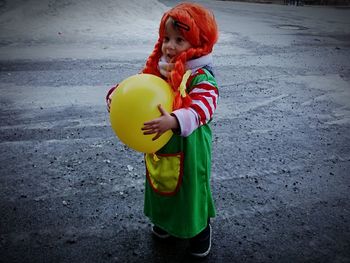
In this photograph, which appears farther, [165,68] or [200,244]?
[200,244]

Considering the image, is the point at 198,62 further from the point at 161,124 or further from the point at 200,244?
the point at 200,244

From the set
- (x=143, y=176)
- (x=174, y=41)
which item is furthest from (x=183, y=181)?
(x=143, y=176)

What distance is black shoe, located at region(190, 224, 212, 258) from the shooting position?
2.19 meters

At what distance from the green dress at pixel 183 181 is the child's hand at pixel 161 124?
0.28 m

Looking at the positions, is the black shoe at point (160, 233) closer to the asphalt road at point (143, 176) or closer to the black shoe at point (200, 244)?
the asphalt road at point (143, 176)

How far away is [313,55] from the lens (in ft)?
25.0

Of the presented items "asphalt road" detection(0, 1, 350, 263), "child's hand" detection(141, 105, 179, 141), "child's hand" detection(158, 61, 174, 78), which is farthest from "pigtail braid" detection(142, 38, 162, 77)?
"asphalt road" detection(0, 1, 350, 263)

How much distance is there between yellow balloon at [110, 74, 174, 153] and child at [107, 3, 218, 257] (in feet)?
0.18

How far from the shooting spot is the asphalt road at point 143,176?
2338 millimetres

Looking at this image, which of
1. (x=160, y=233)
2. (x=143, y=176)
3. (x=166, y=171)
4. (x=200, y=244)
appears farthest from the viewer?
(x=143, y=176)

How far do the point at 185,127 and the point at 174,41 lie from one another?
19.0 inches

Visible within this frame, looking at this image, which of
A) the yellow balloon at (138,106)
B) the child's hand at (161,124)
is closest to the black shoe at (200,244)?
the yellow balloon at (138,106)

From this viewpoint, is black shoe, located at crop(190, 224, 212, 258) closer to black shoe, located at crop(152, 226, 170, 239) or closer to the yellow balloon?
black shoe, located at crop(152, 226, 170, 239)

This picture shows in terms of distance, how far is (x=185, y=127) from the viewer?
1589 mm
